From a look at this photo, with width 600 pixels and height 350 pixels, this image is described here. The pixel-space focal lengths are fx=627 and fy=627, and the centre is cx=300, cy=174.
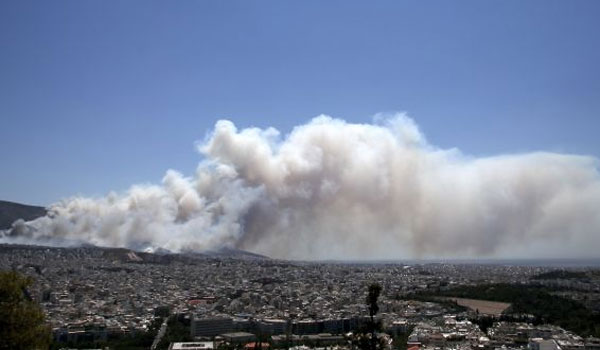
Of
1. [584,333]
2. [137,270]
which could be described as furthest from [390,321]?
[137,270]

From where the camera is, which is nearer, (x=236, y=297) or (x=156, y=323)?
(x=156, y=323)

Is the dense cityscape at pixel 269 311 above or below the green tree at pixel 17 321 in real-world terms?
below

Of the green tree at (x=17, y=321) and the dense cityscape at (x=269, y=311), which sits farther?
the dense cityscape at (x=269, y=311)

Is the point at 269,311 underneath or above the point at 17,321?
underneath

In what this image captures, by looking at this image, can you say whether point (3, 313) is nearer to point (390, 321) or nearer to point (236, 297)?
point (390, 321)

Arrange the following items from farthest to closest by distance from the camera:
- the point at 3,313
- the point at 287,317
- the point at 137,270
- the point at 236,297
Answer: the point at 137,270
the point at 236,297
the point at 287,317
the point at 3,313

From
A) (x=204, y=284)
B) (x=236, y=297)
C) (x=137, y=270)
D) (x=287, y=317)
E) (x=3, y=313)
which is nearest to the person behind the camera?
(x=3, y=313)
